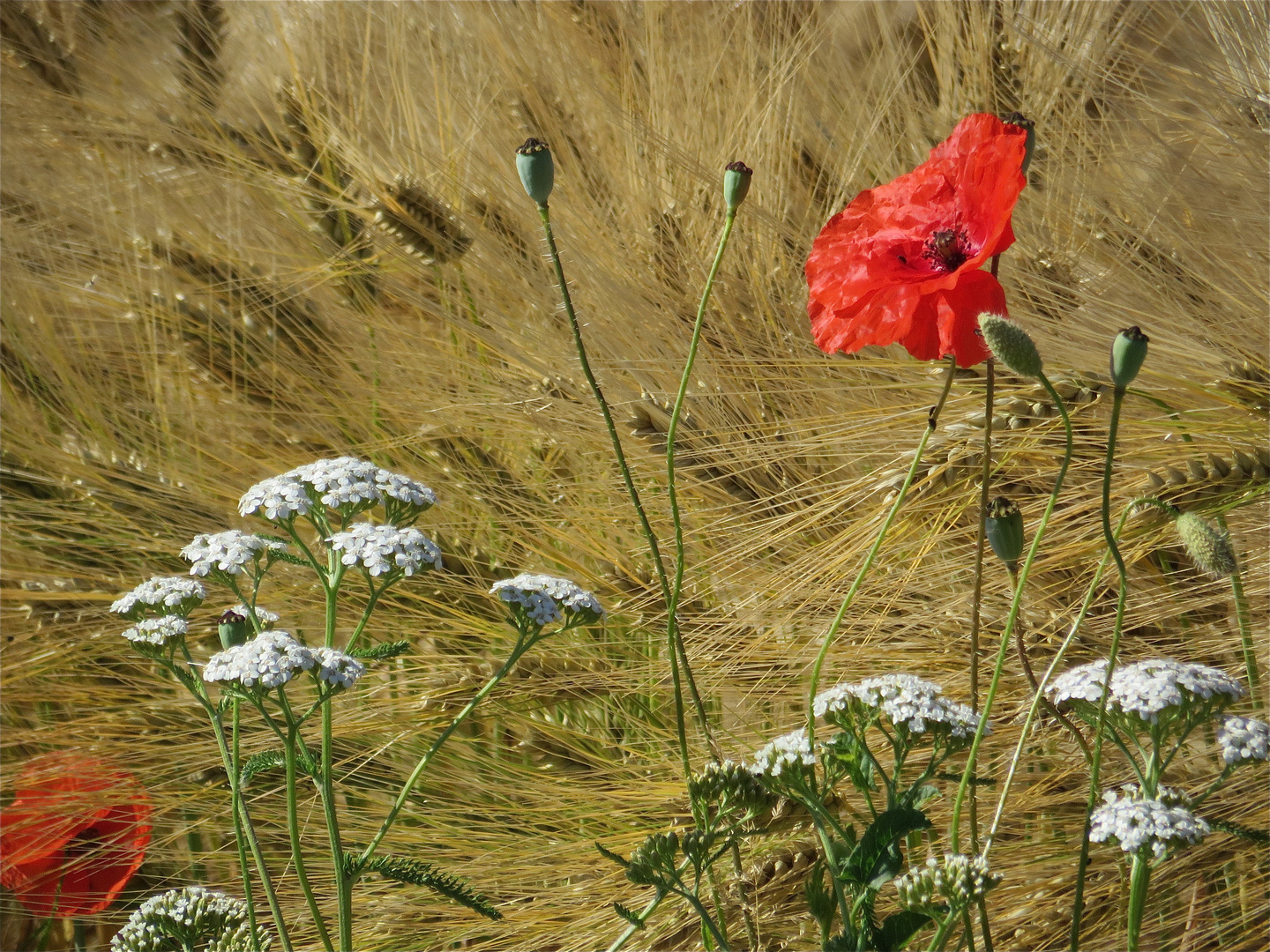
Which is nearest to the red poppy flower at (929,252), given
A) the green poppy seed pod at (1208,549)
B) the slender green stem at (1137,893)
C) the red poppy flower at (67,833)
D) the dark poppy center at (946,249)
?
the dark poppy center at (946,249)

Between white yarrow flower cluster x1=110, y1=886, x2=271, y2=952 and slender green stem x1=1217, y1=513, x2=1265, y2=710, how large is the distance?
572 millimetres

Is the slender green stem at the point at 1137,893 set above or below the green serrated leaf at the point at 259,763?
below

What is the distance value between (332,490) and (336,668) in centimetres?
9

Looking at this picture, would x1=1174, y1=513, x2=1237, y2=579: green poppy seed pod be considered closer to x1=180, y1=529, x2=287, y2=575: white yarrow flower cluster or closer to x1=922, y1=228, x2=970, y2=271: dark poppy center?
x1=922, y1=228, x2=970, y2=271: dark poppy center

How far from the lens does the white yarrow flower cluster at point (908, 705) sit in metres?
0.51

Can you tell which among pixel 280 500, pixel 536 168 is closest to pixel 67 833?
pixel 280 500

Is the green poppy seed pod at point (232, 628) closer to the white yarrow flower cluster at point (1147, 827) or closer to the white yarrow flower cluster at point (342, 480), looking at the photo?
the white yarrow flower cluster at point (342, 480)

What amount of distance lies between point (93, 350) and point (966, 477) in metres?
1.03

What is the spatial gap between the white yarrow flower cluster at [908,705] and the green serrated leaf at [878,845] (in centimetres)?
4

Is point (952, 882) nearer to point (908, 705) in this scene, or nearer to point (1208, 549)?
point (908, 705)

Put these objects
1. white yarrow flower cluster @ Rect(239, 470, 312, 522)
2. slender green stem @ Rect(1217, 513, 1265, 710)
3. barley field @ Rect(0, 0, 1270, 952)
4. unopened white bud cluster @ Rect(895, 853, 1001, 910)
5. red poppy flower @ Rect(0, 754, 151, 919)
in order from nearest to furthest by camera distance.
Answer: unopened white bud cluster @ Rect(895, 853, 1001, 910) → white yarrow flower cluster @ Rect(239, 470, 312, 522) → slender green stem @ Rect(1217, 513, 1265, 710) → barley field @ Rect(0, 0, 1270, 952) → red poppy flower @ Rect(0, 754, 151, 919)

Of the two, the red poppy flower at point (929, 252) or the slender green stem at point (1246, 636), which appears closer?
the red poppy flower at point (929, 252)

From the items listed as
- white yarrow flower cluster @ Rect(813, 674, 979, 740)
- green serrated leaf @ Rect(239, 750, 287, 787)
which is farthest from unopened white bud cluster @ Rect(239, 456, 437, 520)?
white yarrow flower cluster @ Rect(813, 674, 979, 740)

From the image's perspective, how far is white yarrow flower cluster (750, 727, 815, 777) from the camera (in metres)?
0.51
